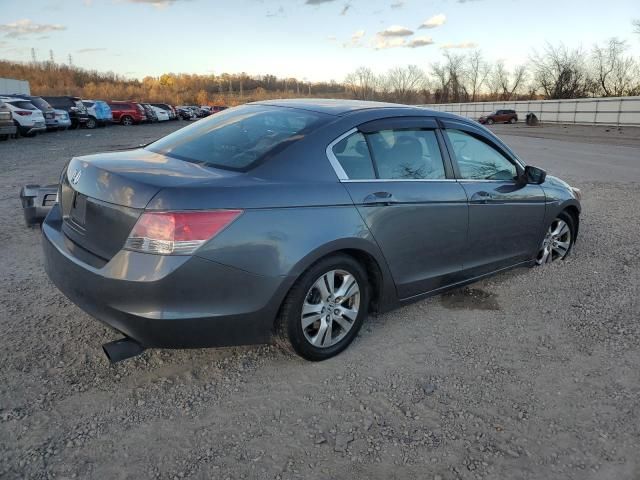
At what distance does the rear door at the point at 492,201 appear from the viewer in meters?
4.15

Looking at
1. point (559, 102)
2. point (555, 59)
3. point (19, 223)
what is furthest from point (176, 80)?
point (19, 223)

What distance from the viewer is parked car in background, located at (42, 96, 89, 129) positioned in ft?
101

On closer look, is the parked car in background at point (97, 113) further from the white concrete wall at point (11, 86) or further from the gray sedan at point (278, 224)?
the gray sedan at point (278, 224)

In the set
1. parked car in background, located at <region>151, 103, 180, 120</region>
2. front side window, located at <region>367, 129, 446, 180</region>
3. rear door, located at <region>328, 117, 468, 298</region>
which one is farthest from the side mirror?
parked car in background, located at <region>151, 103, 180, 120</region>

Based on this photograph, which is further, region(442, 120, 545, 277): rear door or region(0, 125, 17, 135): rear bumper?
region(0, 125, 17, 135): rear bumper

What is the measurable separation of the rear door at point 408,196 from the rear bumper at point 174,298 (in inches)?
34.5

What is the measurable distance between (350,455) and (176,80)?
13798cm

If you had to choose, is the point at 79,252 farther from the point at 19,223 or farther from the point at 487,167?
the point at 19,223

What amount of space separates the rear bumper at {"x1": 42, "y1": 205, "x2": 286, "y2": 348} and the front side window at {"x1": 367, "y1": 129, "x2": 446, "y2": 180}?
1.19 metres

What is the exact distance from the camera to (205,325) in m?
2.83

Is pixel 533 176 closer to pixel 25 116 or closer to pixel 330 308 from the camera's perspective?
pixel 330 308

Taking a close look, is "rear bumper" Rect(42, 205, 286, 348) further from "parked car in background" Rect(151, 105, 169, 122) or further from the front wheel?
"parked car in background" Rect(151, 105, 169, 122)

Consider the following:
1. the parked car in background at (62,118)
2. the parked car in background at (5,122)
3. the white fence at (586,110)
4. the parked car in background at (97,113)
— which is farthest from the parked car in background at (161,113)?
the parked car in background at (5,122)

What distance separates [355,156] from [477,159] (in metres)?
1.38
